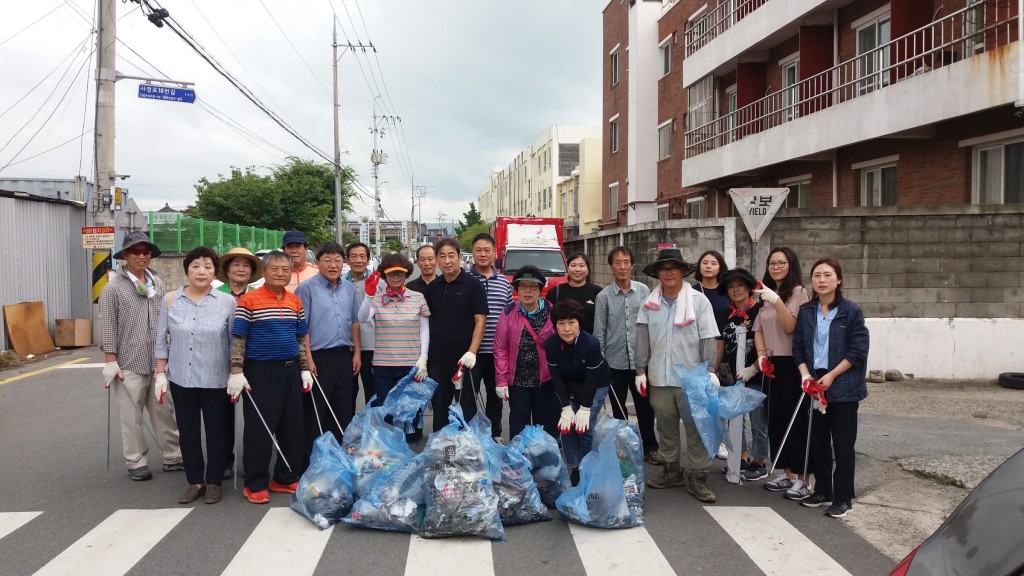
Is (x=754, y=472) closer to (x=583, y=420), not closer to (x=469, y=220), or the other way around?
(x=583, y=420)

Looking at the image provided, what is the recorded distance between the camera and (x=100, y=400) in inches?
373

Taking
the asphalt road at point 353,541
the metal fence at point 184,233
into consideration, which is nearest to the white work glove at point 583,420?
the asphalt road at point 353,541

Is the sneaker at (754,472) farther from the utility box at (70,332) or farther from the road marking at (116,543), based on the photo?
the utility box at (70,332)

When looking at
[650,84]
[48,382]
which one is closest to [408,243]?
[650,84]

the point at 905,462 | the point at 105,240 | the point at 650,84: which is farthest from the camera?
the point at 650,84

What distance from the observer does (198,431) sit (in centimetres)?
575

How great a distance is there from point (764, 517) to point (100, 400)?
8.11 metres

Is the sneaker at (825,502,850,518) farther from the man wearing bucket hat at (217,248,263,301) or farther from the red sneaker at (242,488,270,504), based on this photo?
the man wearing bucket hat at (217,248,263,301)

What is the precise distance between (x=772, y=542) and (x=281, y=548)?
3090mm

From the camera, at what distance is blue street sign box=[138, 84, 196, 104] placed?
1482 centimetres

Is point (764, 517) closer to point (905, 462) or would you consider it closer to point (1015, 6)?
point (905, 462)

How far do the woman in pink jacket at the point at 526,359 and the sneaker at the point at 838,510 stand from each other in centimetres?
210

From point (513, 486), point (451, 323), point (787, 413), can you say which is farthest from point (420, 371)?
point (787, 413)

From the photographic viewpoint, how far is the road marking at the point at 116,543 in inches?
173
